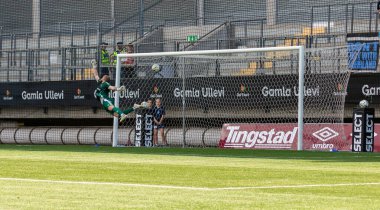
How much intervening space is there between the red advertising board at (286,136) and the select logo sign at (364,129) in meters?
0.71

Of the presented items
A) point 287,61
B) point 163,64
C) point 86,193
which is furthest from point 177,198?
point 163,64

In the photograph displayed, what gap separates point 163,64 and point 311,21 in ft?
16.6

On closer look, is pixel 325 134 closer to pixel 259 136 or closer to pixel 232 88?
pixel 259 136

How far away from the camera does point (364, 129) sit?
2338 cm

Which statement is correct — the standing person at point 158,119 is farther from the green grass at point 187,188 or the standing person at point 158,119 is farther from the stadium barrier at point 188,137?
the green grass at point 187,188

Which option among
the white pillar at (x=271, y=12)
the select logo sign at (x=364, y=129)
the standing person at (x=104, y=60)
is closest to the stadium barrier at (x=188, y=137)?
the select logo sign at (x=364, y=129)

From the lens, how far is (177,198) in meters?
7.94

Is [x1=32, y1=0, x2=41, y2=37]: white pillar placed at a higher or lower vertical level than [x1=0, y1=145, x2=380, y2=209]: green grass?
higher

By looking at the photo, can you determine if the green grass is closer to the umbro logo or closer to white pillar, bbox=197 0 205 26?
the umbro logo

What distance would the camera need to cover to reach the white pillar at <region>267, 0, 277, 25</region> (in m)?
32.5

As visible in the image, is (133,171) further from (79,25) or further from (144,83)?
(79,25)

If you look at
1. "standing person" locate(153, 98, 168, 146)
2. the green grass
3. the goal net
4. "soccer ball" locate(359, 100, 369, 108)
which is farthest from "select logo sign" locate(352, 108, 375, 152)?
the green grass

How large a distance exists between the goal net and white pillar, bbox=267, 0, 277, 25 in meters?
2.45

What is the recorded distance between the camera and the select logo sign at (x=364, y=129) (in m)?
23.3
